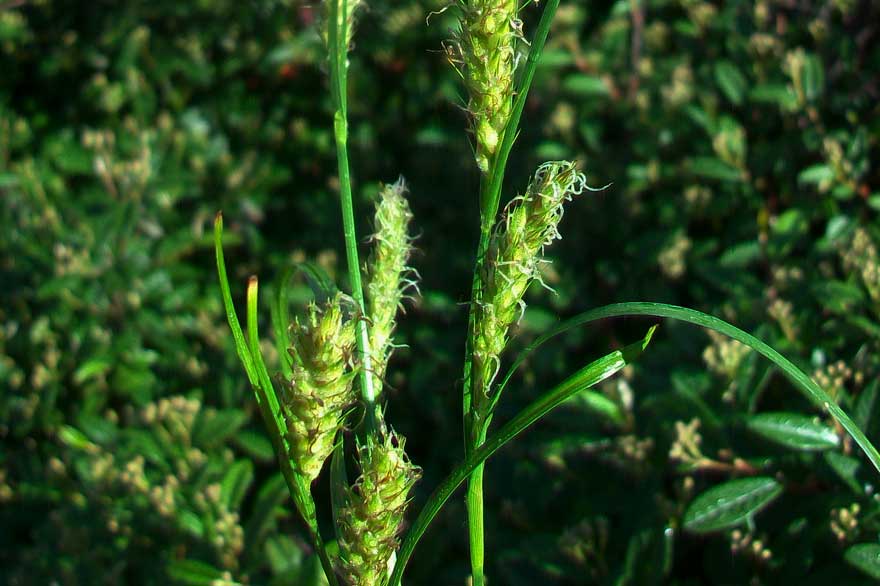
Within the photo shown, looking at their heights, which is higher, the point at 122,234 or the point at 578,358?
the point at 122,234

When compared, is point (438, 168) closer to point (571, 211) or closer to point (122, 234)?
point (571, 211)

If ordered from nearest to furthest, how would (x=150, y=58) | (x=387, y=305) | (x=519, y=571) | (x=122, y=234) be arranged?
(x=387, y=305) → (x=519, y=571) → (x=122, y=234) → (x=150, y=58)

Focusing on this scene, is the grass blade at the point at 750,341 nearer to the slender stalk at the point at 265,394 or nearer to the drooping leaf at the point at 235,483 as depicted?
the slender stalk at the point at 265,394

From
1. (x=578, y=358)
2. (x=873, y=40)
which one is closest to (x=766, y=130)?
(x=873, y=40)

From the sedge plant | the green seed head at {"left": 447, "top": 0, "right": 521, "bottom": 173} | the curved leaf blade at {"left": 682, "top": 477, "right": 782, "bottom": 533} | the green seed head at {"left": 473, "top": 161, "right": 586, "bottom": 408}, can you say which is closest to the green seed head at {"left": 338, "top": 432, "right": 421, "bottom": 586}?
the sedge plant

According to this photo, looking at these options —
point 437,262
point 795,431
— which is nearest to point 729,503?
point 795,431

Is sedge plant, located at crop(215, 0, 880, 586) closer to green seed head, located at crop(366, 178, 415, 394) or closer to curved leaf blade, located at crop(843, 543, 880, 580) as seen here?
green seed head, located at crop(366, 178, 415, 394)
